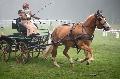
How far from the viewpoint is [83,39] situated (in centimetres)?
1336

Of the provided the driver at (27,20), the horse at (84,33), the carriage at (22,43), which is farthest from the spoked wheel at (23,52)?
the horse at (84,33)

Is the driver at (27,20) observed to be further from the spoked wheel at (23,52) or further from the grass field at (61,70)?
the grass field at (61,70)

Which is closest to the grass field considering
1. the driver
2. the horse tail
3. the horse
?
the horse tail

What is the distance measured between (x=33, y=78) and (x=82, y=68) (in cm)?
260

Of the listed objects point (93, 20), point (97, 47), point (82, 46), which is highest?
point (93, 20)

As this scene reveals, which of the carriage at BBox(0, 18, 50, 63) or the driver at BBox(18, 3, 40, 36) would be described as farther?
the driver at BBox(18, 3, 40, 36)

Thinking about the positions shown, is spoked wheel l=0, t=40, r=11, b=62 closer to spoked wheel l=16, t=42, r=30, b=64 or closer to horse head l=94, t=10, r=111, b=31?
spoked wheel l=16, t=42, r=30, b=64

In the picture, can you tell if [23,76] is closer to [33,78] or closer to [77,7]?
[33,78]

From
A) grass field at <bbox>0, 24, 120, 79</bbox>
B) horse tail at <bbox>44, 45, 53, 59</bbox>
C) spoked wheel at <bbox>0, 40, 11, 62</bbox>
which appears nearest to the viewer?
grass field at <bbox>0, 24, 120, 79</bbox>

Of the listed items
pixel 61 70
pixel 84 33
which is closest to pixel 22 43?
pixel 61 70

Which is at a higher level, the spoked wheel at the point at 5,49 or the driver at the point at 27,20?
the driver at the point at 27,20

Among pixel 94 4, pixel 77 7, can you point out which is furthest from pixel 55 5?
pixel 94 4

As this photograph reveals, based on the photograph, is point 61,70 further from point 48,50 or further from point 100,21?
point 100,21

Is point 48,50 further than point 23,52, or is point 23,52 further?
point 48,50
